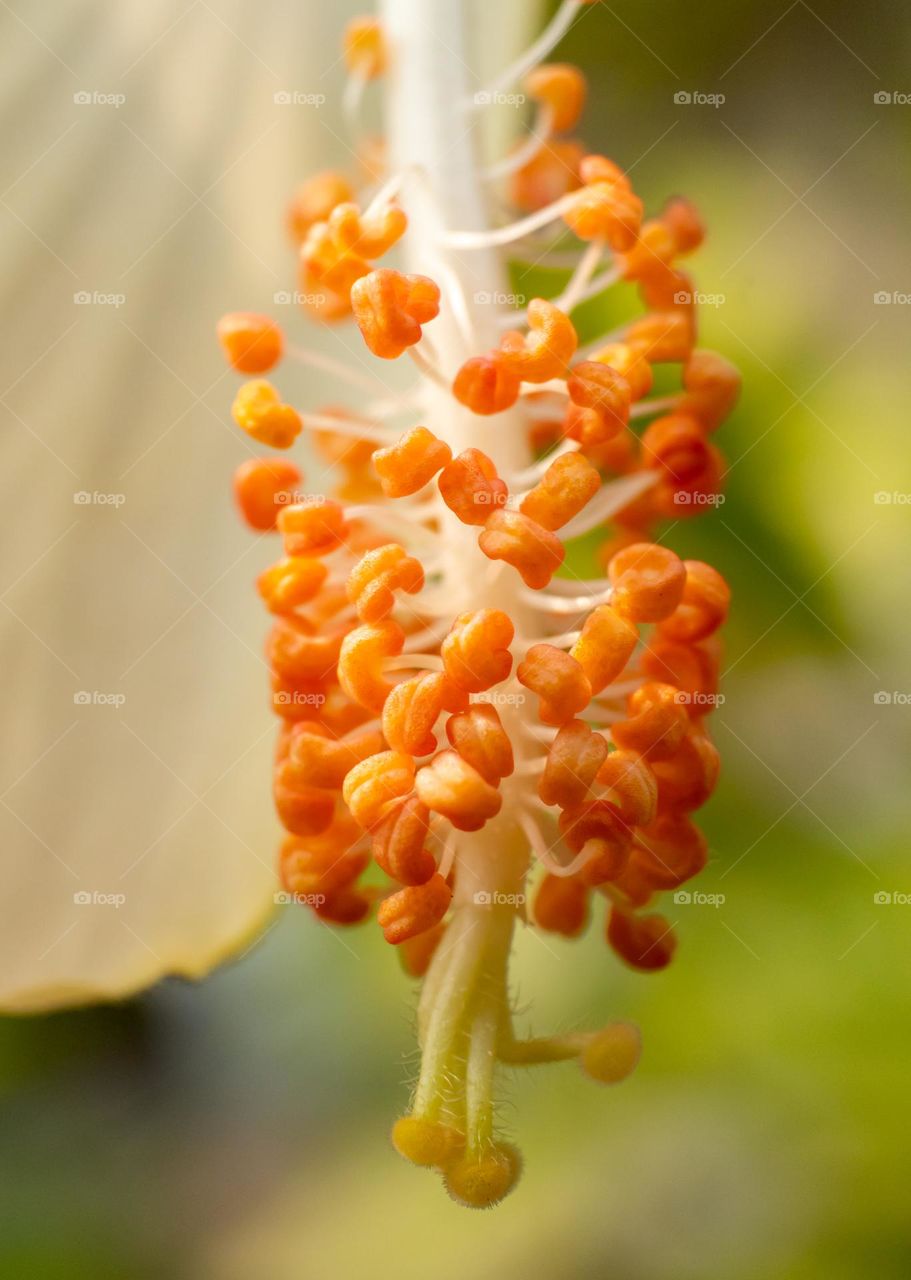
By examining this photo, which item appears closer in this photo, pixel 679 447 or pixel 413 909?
pixel 413 909

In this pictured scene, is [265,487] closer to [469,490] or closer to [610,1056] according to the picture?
[469,490]

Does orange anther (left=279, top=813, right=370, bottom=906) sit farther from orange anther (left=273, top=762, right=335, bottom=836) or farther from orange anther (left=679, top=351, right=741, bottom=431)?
orange anther (left=679, top=351, right=741, bottom=431)

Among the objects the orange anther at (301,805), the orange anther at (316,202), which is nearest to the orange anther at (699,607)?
the orange anther at (301,805)

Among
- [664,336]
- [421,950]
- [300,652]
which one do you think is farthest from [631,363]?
[421,950]

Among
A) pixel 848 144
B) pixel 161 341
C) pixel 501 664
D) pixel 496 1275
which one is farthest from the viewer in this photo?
pixel 848 144

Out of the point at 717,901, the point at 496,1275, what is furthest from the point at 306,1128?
the point at 717,901

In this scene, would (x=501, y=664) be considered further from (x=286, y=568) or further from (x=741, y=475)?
Answer: (x=741, y=475)
